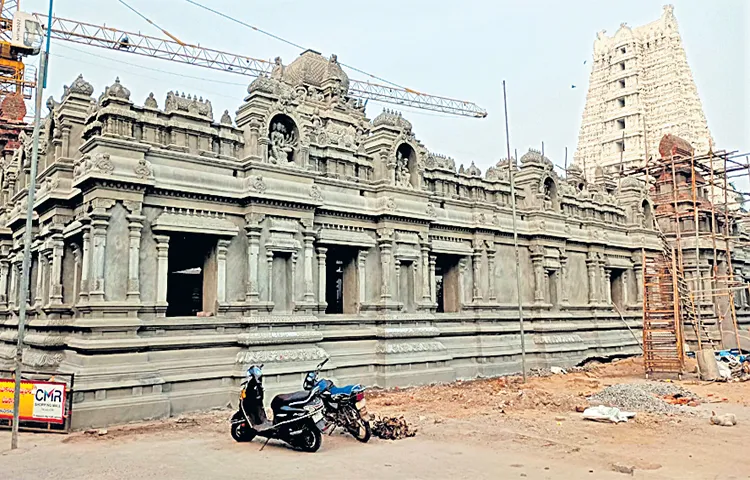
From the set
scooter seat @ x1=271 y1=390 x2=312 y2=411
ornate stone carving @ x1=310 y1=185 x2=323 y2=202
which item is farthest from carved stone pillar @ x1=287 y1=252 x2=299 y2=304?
scooter seat @ x1=271 y1=390 x2=312 y2=411

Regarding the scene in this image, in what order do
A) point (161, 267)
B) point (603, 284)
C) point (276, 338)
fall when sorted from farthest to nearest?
point (603, 284) < point (276, 338) < point (161, 267)

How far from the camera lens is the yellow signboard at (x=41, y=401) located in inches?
490

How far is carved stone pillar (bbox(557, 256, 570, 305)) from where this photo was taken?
2584cm

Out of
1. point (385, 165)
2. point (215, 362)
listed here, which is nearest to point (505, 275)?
point (385, 165)

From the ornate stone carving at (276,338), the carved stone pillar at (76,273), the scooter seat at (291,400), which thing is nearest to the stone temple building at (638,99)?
the ornate stone carving at (276,338)

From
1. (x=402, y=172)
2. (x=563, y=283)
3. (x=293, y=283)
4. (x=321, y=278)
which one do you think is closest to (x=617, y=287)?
(x=563, y=283)

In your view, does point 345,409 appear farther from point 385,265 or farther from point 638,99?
point 638,99

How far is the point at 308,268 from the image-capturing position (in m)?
17.7

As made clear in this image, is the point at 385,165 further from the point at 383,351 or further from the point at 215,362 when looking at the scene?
the point at 215,362

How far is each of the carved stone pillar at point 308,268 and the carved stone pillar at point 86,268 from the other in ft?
18.8

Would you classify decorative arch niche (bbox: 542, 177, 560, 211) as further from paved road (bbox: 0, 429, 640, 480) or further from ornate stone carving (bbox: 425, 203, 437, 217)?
paved road (bbox: 0, 429, 640, 480)

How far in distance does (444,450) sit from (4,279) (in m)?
17.4

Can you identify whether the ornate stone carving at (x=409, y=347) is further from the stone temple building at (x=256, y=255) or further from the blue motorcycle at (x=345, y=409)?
the blue motorcycle at (x=345, y=409)

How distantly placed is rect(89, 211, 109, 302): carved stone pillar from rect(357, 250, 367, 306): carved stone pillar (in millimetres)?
7684
